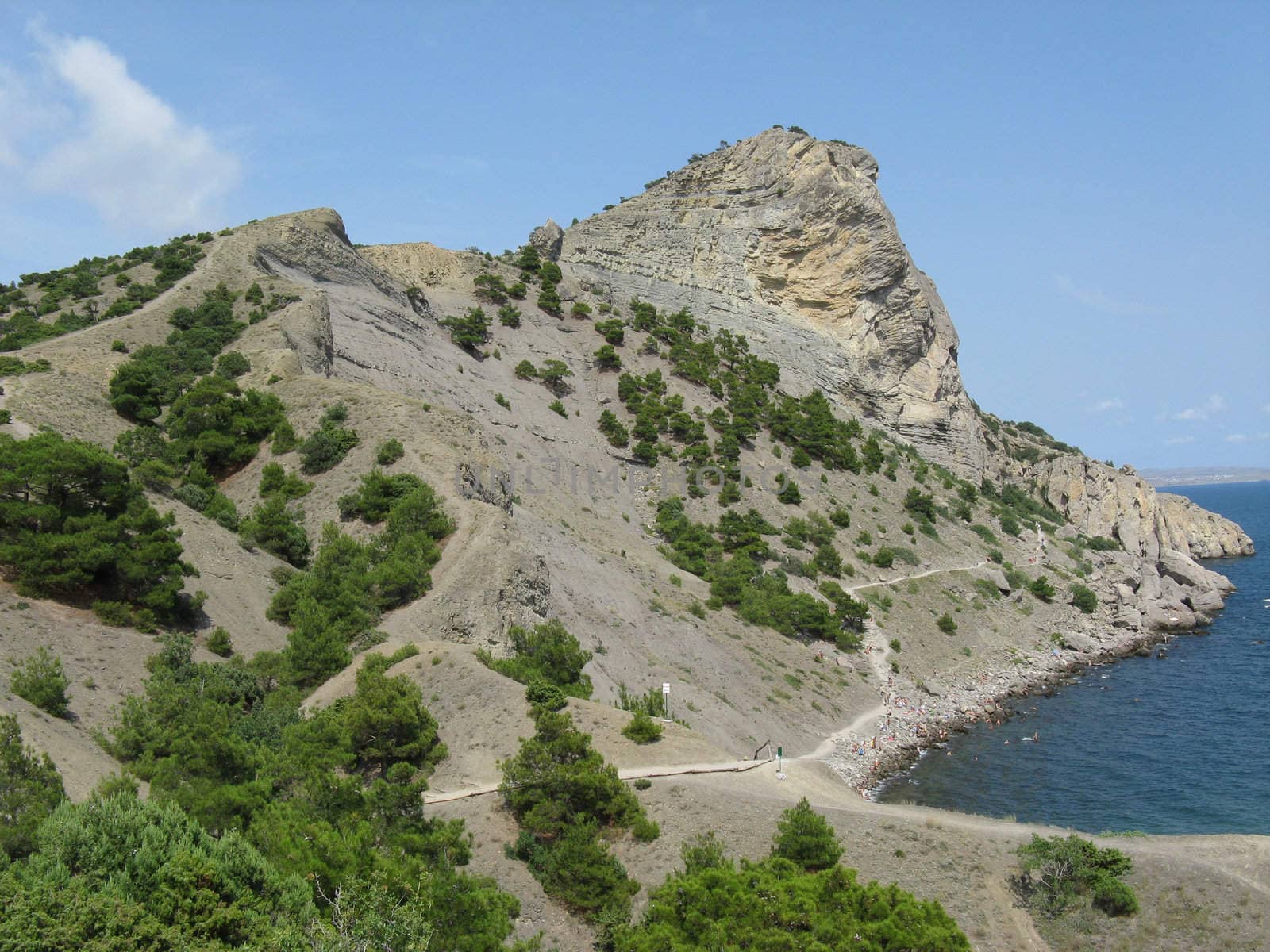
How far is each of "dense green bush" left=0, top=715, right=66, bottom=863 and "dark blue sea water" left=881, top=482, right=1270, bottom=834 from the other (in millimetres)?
25108

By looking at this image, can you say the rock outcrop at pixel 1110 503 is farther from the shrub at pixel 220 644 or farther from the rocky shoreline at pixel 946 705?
the shrub at pixel 220 644

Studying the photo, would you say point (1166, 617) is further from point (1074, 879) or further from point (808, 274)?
point (1074, 879)

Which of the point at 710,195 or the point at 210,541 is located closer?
the point at 210,541

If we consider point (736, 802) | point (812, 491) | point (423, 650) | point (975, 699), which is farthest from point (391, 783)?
point (812, 491)

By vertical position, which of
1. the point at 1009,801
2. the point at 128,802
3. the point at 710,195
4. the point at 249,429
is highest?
the point at 710,195

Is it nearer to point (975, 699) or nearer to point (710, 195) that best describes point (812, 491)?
point (975, 699)

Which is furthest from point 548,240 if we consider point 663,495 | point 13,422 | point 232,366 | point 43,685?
point 43,685

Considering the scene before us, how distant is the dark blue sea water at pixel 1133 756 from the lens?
28859 millimetres

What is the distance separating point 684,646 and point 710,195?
51.4 meters

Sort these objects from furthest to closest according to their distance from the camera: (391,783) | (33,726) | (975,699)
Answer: (975,699), (391,783), (33,726)

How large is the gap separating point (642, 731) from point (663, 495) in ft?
105

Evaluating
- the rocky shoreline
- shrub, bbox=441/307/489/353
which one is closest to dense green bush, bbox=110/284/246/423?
shrub, bbox=441/307/489/353

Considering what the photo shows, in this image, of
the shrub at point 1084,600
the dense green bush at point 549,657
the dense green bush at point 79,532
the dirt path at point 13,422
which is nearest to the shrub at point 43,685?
the dense green bush at point 79,532

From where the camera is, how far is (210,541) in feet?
93.7
